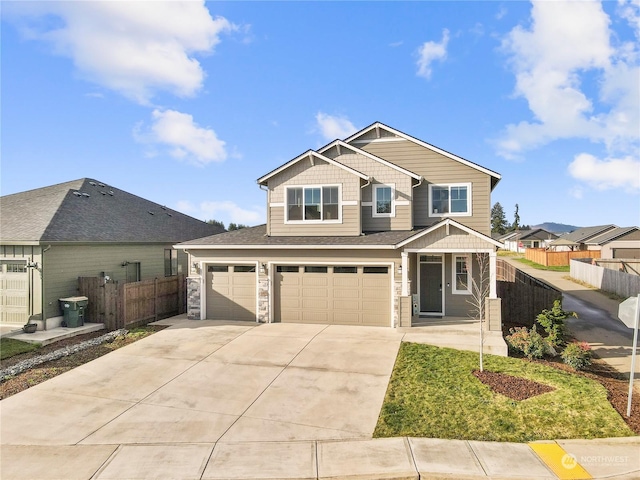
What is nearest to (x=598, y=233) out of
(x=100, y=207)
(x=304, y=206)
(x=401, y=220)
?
(x=401, y=220)

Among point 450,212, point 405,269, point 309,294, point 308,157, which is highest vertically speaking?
point 308,157

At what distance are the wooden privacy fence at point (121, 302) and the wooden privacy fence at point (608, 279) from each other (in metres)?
23.3

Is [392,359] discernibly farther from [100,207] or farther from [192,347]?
[100,207]

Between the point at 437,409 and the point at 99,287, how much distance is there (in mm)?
12864

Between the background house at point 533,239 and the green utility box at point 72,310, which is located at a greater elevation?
the background house at point 533,239

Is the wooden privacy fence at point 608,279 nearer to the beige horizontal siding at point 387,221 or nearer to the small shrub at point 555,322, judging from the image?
the small shrub at point 555,322

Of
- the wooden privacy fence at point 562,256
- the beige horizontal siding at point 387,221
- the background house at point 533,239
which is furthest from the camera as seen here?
the background house at point 533,239

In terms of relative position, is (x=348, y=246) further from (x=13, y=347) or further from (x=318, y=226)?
(x=13, y=347)

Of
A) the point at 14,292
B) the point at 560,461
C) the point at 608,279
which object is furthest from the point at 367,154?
the point at 608,279

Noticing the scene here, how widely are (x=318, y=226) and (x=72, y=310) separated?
965 centimetres

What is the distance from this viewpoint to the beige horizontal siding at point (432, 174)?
50.0ft

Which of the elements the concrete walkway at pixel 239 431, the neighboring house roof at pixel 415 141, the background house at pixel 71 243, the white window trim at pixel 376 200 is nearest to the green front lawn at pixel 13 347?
the background house at pixel 71 243

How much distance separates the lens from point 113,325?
14008 millimetres

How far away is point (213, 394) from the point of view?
27.1ft
